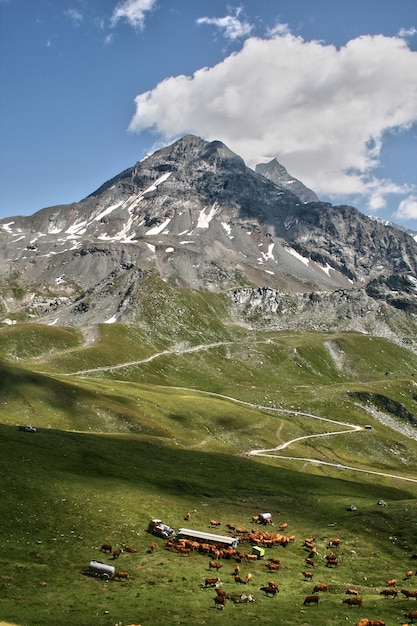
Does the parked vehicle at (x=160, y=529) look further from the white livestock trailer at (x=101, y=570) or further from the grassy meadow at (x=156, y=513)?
the white livestock trailer at (x=101, y=570)

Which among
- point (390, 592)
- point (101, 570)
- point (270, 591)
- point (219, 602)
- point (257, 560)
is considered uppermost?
point (390, 592)

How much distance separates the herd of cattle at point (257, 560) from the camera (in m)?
37.3

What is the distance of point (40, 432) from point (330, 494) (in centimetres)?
4890

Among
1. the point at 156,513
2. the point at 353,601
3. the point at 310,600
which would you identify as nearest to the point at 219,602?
the point at 310,600

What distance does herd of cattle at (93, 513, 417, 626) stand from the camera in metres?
37.3

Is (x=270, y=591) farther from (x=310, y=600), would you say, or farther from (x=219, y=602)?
(x=219, y=602)

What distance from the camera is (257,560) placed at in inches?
1922

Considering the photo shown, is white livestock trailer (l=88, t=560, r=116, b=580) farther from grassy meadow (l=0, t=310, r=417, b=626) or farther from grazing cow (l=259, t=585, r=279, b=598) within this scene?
grazing cow (l=259, t=585, r=279, b=598)

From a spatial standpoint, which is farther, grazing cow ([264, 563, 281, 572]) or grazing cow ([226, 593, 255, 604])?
grazing cow ([264, 563, 281, 572])

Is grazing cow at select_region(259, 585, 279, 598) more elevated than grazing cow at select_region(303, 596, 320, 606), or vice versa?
grazing cow at select_region(303, 596, 320, 606)

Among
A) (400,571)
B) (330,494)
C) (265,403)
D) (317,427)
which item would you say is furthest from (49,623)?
(265,403)

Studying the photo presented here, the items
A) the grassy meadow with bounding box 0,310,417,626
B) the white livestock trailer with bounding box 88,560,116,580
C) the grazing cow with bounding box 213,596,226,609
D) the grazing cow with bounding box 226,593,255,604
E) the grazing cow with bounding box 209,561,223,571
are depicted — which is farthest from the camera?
the grazing cow with bounding box 209,561,223,571

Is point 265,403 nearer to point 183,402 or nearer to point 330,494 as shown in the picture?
point 183,402

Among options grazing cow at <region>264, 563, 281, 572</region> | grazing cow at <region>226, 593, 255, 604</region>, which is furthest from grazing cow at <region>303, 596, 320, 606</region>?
grazing cow at <region>264, 563, 281, 572</region>
